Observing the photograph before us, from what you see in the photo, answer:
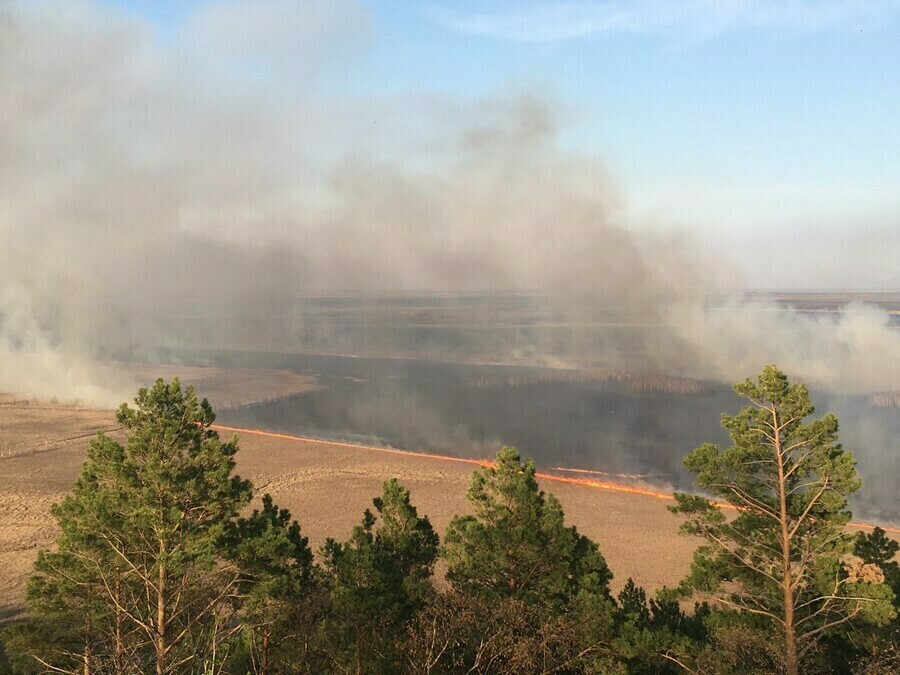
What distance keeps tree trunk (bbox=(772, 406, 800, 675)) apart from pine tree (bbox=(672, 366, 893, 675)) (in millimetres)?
23

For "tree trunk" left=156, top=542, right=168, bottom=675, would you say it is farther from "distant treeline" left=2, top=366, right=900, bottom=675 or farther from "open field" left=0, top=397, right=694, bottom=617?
"open field" left=0, top=397, right=694, bottom=617

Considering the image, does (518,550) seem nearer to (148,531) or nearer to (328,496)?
(148,531)

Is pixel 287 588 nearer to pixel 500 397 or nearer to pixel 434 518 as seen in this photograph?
pixel 434 518

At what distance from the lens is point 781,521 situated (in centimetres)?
1523

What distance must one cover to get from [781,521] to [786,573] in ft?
3.91

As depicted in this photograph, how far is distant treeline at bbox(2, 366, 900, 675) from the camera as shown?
14859mm

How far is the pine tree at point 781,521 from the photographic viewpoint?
48.2 feet

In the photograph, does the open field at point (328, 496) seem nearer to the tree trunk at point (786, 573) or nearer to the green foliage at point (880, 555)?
the green foliage at point (880, 555)

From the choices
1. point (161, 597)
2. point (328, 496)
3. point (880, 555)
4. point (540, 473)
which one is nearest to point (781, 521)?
point (880, 555)

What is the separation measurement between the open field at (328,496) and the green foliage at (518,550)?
1597 centimetres

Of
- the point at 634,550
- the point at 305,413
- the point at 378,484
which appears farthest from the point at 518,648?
the point at 305,413

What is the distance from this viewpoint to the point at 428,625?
15.1 m

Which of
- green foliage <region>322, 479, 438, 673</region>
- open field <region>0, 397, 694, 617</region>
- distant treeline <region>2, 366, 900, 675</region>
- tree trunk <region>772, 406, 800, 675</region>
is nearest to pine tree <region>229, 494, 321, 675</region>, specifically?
distant treeline <region>2, 366, 900, 675</region>

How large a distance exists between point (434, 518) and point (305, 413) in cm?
4378
